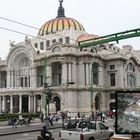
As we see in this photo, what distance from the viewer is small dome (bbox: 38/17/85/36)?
8319 centimetres

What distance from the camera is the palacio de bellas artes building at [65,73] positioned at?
2790 inches

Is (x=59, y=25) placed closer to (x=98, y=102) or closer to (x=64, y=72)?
(x=64, y=72)

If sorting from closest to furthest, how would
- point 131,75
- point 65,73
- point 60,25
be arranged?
point 65,73, point 131,75, point 60,25

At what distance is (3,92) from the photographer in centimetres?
7881

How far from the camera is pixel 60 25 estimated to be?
8344 cm

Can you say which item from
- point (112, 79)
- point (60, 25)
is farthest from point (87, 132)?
point (60, 25)

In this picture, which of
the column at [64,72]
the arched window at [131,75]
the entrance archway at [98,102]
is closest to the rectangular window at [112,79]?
the arched window at [131,75]

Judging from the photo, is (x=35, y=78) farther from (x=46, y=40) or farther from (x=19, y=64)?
(x=46, y=40)

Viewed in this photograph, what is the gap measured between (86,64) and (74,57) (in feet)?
9.10

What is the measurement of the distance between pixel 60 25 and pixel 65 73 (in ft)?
56.1

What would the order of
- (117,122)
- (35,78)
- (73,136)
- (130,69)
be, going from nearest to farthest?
(117,122) → (73,136) → (35,78) → (130,69)

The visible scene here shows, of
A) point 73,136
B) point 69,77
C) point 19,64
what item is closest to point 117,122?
point 73,136

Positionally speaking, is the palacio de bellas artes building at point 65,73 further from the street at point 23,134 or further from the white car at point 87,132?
the white car at point 87,132

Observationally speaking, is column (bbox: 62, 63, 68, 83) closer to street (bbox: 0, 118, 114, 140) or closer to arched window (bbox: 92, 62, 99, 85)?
arched window (bbox: 92, 62, 99, 85)
